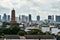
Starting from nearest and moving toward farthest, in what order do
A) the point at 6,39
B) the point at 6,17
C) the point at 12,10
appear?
the point at 6,39 < the point at 12,10 < the point at 6,17

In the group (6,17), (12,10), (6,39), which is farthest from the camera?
(6,17)

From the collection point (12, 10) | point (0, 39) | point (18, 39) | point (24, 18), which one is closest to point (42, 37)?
point (18, 39)

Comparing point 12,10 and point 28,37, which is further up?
point 12,10

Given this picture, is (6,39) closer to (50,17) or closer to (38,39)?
(38,39)

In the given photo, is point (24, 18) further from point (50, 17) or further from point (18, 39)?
point (18, 39)

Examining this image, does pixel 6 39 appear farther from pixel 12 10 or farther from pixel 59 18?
pixel 59 18

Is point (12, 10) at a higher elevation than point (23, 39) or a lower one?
higher

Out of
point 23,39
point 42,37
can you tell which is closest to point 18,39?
point 23,39

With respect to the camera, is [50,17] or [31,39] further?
[50,17]

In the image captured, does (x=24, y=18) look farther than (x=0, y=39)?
Yes
